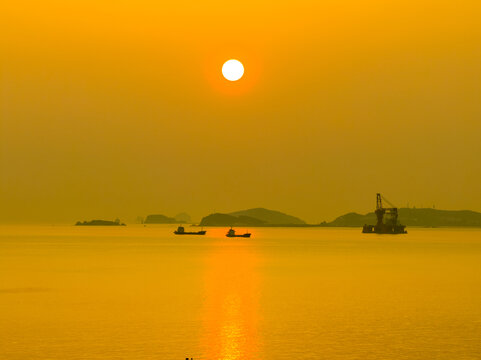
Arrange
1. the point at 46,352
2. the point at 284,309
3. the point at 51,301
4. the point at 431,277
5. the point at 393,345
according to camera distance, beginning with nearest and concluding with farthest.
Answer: the point at 46,352 → the point at 393,345 → the point at 284,309 → the point at 51,301 → the point at 431,277

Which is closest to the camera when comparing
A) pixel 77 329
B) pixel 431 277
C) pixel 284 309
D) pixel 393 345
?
pixel 393 345

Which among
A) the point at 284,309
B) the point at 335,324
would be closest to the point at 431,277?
the point at 284,309

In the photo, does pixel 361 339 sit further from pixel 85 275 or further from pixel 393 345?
pixel 85 275

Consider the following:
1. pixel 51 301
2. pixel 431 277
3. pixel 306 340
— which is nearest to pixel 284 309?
pixel 306 340

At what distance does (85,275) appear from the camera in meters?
84.2

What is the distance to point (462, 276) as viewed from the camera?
3349 inches

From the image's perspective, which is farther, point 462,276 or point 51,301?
point 462,276

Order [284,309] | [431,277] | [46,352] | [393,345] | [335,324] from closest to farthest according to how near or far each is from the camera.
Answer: [46,352] < [393,345] < [335,324] < [284,309] < [431,277]

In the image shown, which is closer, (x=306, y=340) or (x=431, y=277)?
(x=306, y=340)

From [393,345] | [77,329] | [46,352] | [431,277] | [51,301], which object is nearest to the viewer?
[46,352]

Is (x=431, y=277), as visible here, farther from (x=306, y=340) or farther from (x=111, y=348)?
(x=111, y=348)

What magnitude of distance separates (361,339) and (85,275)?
5130 cm

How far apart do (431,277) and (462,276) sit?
503 cm

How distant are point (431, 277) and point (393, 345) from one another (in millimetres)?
47284
